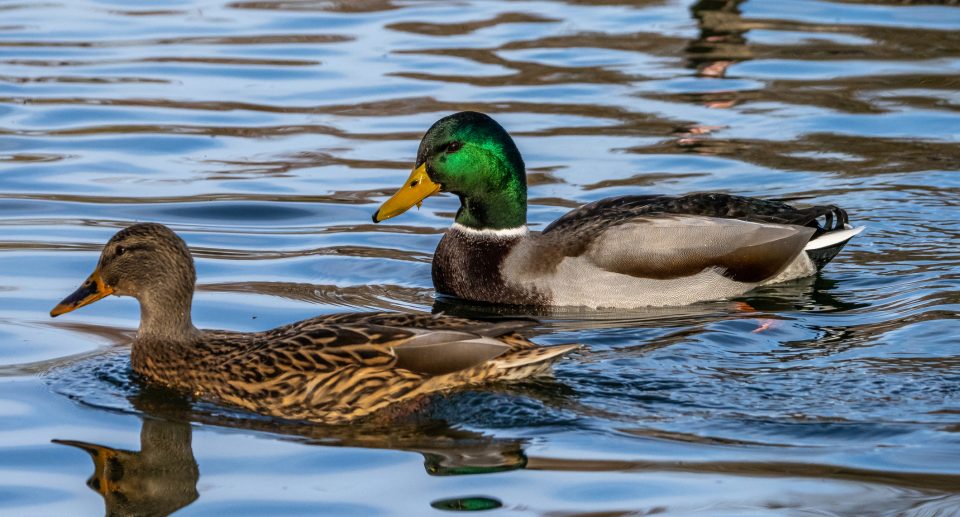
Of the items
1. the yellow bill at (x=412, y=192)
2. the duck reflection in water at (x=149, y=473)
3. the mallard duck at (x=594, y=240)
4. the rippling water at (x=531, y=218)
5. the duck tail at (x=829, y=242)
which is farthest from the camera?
the duck tail at (x=829, y=242)

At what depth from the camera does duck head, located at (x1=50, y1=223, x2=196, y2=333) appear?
7.69m

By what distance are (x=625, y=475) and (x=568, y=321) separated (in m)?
3.00

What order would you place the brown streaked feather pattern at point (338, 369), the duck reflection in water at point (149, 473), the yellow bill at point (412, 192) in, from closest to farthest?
the duck reflection in water at point (149, 473)
the brown streaked feather pattern at point (338, 369)
the yellow bill at point (412, 192)

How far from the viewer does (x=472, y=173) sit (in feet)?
32.9

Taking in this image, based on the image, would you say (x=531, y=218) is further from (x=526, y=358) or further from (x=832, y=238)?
(x=526, y=358)

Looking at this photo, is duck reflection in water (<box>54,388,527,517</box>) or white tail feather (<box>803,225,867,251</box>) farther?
white tail feather (<box>803,225,867,251</box>)

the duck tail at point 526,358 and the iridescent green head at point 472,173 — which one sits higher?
the iridescent green head at point 472,173

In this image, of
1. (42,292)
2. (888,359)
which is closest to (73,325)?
(42,292)

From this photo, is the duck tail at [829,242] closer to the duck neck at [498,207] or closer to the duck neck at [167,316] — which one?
the duck neck at [498,207]

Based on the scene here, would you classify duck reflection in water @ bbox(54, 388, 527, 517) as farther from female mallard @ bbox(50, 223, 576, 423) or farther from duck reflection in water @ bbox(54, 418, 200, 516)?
female mallard @ bbox(50, 223, 576, 423)

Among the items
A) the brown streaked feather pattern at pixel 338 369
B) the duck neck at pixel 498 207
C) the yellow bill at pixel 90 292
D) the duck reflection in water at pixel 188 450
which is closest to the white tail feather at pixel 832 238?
the duck neck at pixel 498 207

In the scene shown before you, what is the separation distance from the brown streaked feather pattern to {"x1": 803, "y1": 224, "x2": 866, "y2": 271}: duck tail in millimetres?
3289

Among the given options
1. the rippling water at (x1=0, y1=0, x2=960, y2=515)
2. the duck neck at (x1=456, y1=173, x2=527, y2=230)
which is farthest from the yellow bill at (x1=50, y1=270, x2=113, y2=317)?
the duck neck at (x1=456, y1=173, x2=527, y2=230)

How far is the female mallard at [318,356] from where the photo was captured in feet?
23.5
